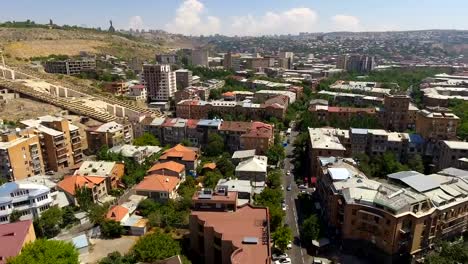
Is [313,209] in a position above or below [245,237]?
below

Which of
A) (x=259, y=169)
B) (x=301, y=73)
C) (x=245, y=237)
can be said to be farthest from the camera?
(x=301, y=73)

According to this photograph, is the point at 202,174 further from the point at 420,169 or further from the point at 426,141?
the point at 426,141

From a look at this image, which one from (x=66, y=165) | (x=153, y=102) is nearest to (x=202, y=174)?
(x=66, y=165)

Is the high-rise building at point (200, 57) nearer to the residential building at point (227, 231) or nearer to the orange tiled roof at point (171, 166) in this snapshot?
the orange tiled roof at point (171, 166)

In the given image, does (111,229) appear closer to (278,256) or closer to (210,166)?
(278,256)

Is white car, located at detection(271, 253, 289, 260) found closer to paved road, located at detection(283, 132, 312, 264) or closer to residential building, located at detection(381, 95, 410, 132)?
paved road, located at detection(283, 132, 312, 264)

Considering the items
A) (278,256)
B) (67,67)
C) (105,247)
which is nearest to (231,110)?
(278,256)

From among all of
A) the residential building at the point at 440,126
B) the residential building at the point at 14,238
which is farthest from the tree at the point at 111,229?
the residential building at the point at 440,126
